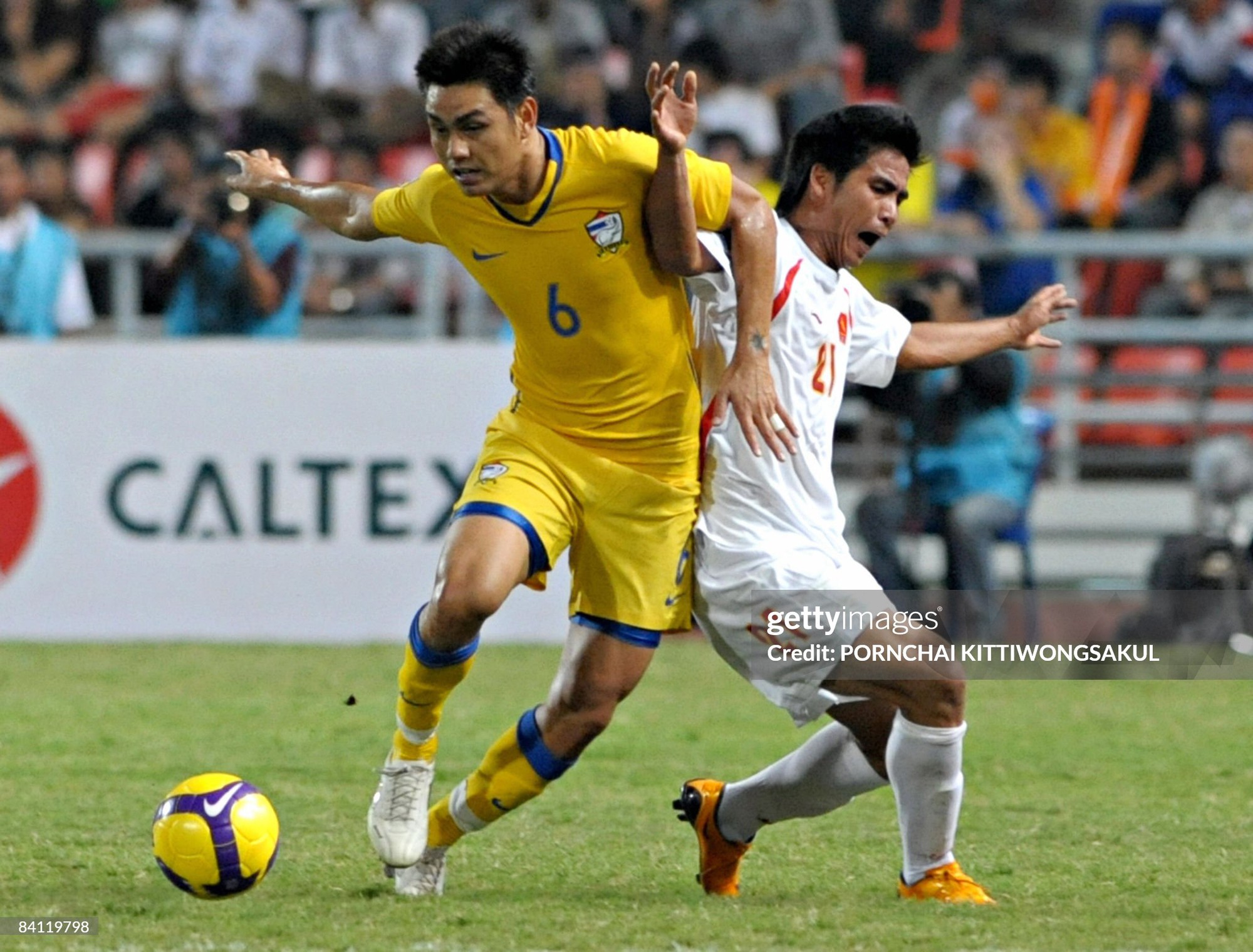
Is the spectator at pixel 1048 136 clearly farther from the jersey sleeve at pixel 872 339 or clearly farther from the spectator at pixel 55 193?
the jersey sleeve at pixel 872 339

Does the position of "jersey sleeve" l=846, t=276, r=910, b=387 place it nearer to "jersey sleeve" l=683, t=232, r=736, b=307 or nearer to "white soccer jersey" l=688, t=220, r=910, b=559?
"white soccer jersey" l=688, t=220, r=910, b=559

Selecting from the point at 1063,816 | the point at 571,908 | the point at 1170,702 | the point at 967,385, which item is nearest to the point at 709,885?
the point at 571,908

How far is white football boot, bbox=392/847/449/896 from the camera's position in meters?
5.47

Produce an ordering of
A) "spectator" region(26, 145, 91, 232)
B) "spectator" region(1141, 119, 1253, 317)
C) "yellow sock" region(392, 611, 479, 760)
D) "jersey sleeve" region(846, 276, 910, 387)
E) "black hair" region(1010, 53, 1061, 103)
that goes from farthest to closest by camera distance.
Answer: "black hair" region(1010, 53, 1061, 103)
"spectator" region(26, 145, 91, 232)
"spectator" region(1141, 119, 1253, 317)
"jersey sleeve" region(846, 276, 910, 387)
"yellow sock" region(392, 611, 479, 760)

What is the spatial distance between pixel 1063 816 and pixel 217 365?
587 cm

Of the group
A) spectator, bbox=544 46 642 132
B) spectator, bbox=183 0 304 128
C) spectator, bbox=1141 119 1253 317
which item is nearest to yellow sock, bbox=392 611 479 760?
spectator, bbox=1141 119 1253 317

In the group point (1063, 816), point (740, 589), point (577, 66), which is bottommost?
point (1063, 816)

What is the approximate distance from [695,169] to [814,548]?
40.6 inches

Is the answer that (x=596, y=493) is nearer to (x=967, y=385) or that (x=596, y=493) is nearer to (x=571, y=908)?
(x=571, y=908)

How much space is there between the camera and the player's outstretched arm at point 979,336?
5801 millimetres

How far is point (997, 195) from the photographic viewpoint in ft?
44.9

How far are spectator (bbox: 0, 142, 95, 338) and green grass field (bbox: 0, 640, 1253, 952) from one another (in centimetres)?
229

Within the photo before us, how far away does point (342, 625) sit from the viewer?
10938 millimetres

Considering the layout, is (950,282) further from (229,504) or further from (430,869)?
(430,869)
